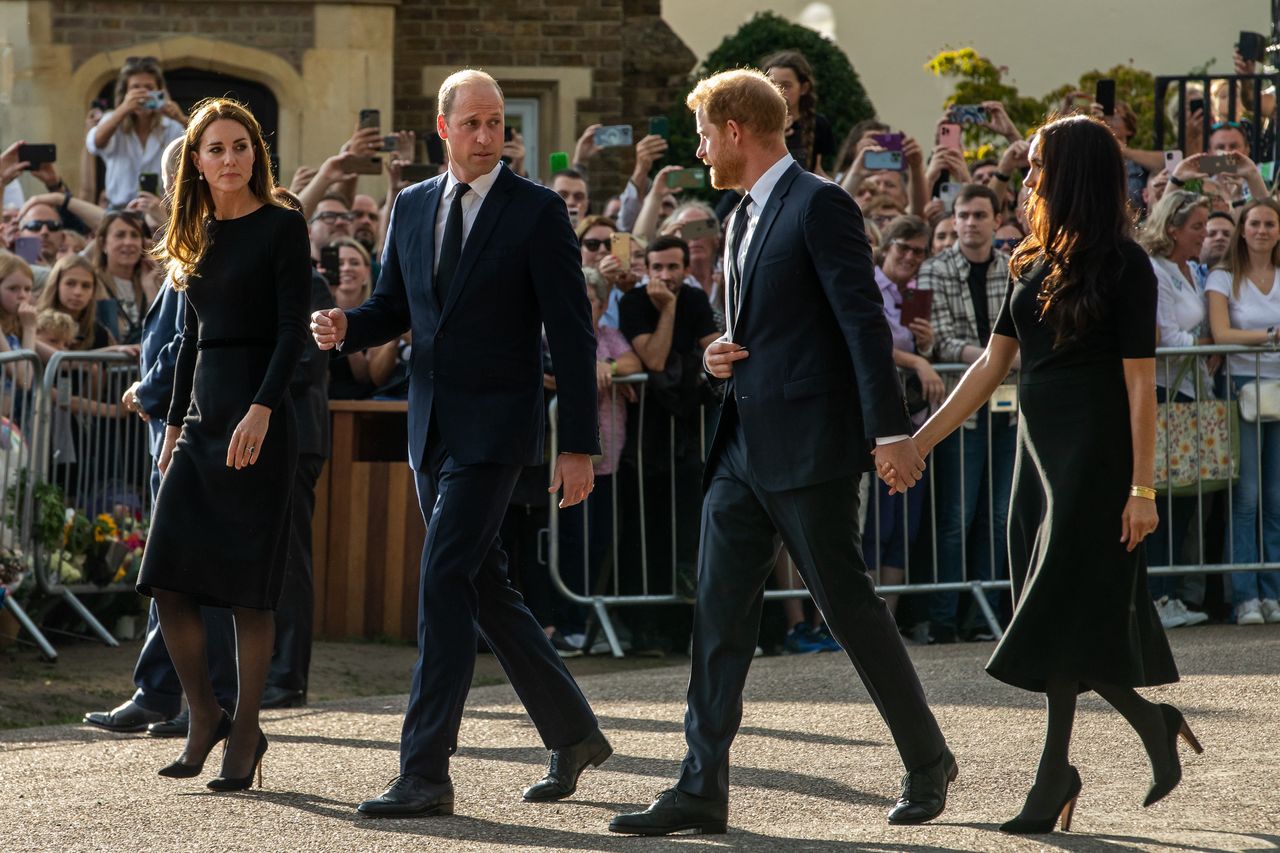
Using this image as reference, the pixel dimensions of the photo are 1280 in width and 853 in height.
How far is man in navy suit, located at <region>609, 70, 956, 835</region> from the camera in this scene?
5.13 metres

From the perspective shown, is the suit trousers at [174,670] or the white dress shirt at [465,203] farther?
the suit trousers at [174,670]

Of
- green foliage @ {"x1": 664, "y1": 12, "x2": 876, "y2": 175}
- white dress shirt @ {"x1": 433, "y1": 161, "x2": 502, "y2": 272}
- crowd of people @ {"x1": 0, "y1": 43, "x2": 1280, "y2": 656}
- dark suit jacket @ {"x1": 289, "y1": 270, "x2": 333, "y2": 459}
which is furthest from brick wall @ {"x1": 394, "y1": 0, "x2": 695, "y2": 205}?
white dress shirt @ {"x1": 433, "y1": 161, "x2": 502, "y2": 272}

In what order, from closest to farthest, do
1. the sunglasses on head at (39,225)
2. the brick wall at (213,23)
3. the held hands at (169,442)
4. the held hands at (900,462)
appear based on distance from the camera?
the held hands at (900,462) < the held hands at (169,442) < the sunglasses on head at (39,225) < the brick wall at (213,23)

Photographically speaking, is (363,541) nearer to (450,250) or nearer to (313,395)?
(313,395)

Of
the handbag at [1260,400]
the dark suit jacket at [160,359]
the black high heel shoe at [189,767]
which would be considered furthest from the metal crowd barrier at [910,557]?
the black high heel shoe at [189,767]

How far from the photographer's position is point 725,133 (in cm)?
530

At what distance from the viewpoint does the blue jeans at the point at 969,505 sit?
32.0ft

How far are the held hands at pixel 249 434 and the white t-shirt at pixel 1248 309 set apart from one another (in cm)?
574

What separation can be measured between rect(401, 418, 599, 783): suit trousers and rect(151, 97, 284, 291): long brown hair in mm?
983

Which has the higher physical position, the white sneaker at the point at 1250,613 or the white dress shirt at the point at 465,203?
the white dress shirt at the point at 465,203

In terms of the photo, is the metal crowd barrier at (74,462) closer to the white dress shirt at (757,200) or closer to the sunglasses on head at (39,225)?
the sunglasses on head at (39,225)

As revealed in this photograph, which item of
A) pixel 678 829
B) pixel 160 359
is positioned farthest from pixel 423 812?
pixel 160 359

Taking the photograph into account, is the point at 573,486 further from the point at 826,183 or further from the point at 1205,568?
the point at 1205,568

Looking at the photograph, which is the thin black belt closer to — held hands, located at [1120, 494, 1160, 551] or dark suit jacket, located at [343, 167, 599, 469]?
dark suit jacket, located at [343, 167, 599, 469]
